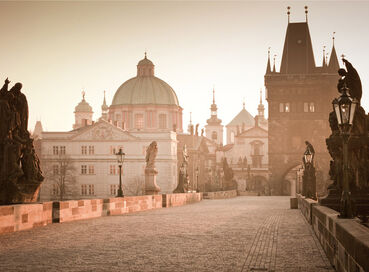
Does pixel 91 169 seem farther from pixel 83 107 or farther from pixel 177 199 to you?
pixel 177 199

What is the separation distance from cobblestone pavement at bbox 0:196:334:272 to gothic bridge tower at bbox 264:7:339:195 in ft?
211

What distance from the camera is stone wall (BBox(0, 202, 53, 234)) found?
12.8 m

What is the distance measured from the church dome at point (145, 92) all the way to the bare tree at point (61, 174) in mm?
18479

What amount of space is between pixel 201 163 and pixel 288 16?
36.5 m

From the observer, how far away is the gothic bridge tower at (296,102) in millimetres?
79062

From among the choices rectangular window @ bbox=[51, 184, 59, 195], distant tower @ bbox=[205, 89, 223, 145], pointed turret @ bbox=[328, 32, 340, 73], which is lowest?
rectangular window @ bbox=[51, 184, 59, 195]

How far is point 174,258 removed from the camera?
31.4 feet

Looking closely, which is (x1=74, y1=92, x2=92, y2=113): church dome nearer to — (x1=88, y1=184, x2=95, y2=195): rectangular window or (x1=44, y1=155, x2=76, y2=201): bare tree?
(x1=44, y1=155, x2=76, y2=201): bare tree

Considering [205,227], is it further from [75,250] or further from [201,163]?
[201,163]

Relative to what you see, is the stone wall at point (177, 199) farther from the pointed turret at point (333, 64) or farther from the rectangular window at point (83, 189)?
the rectangular window at point (83, 189)

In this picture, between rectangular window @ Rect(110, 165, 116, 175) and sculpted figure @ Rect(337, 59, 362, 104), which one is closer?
sculpted figure @ Rect(337, 59, 362, 104)

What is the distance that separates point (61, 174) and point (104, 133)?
28.7 feet

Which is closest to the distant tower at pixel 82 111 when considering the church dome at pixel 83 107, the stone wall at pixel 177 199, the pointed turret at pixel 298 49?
the church dome at pixel 83 107

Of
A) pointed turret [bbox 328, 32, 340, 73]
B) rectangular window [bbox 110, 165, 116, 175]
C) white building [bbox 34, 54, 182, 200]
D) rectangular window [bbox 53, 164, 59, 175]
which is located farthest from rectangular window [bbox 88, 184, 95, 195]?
pointed turret [bbox 328, 32, 340, 73]
